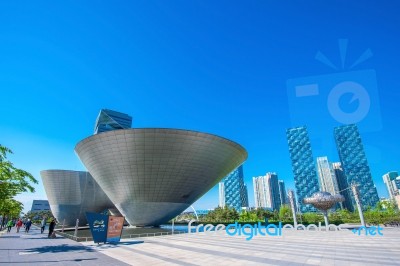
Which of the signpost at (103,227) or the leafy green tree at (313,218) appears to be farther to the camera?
the leafy green tree at (313,218)

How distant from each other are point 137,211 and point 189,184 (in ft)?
29.6

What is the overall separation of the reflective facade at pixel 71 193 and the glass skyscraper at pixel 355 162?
16967 cm

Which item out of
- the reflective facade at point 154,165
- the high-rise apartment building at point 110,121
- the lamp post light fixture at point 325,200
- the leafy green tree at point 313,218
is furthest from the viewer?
the high-rise apartment building at point 110,121

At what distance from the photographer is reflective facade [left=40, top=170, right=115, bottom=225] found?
2336 inches

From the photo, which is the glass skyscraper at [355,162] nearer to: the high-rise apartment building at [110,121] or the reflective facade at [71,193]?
the high-rise apartment building at [110,121]

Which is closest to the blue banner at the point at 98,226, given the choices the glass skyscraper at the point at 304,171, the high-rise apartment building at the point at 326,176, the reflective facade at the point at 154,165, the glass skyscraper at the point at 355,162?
the reflective facade at the point at 154,165

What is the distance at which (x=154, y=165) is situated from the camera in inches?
1302

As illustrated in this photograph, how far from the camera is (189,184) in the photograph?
36.5 metres

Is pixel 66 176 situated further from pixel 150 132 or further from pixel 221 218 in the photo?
pixel 221 218

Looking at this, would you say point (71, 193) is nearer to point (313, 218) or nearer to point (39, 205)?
point (313, 218)

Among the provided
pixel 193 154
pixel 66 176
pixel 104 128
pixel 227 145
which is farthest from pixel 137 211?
pixel 104 128

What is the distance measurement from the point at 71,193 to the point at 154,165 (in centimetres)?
3893

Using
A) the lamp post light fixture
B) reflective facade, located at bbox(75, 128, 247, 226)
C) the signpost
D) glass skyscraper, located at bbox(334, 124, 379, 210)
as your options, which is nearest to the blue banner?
the signpost

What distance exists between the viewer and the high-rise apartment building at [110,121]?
419ft
